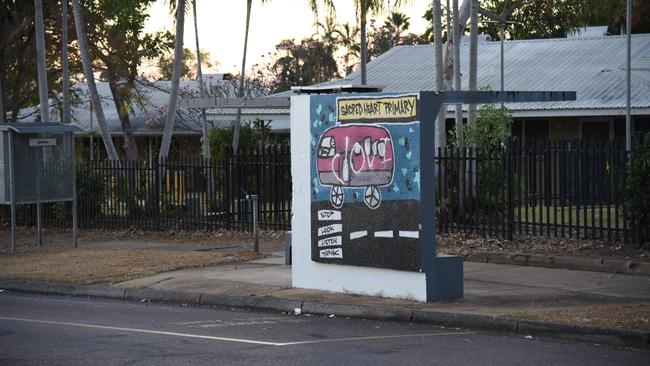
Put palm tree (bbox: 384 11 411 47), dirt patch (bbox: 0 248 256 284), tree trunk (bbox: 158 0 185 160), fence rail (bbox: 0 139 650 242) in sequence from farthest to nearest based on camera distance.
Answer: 1. palm tree (bbox: 384 11 411 47)
2. tree trunk (bbox: 158 0 185 160)
3. fence rail (bbox: 0 139 650 242)
4. dirt patch (bbox: 0 248 256 284)

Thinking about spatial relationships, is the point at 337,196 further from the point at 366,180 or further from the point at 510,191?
the point at 510,191

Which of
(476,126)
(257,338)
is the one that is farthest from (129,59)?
(257,338)

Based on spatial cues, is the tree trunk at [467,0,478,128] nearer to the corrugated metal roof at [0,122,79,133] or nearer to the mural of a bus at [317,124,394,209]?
the corrugated metal roof at [0,122,79,133]

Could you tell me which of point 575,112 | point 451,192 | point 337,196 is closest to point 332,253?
point 337,196

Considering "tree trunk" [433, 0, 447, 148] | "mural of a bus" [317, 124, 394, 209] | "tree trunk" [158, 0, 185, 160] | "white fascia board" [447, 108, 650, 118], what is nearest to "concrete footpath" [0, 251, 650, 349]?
"mural of a bus" [317, 124, 394, 209]

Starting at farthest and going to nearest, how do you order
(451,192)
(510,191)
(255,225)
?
(451,192) < (510,191) < (255,225)

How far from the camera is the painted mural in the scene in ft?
43.7

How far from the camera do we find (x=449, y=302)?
43.4 feet

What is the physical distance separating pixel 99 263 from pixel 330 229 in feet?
17.6

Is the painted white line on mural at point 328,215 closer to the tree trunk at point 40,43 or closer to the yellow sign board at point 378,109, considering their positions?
the yellow sign board at point 378,109

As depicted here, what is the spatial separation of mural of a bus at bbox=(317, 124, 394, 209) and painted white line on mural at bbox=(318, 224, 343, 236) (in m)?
0.26

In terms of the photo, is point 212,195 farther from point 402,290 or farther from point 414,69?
point 414,69

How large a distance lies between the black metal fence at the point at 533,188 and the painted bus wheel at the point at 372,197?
498 centimetres

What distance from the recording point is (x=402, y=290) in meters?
13.5
